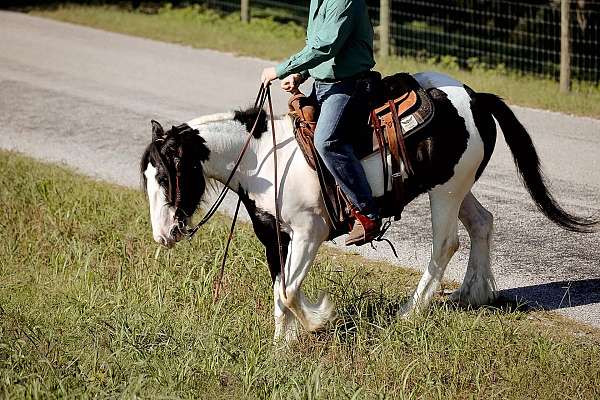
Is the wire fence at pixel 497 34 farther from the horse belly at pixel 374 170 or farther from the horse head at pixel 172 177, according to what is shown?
the horse head at pixel 172 177

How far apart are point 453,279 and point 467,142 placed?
1.55 meters

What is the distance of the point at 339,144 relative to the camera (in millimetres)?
7027

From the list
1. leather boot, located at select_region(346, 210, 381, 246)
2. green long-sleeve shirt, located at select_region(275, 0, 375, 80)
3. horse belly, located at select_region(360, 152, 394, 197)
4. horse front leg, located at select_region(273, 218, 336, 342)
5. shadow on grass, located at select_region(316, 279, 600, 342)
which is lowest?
shadow on grass, located at select_region(316, 279, 600, 342)

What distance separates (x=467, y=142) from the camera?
7441 millimetres

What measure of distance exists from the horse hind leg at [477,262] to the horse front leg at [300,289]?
120 centimetres

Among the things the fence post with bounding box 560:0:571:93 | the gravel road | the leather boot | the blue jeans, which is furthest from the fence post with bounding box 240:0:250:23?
the leather boot

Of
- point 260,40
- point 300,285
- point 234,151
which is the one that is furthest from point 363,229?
point 260,40

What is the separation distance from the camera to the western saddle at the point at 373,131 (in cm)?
720

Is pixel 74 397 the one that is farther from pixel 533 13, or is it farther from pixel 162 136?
pixel 533 13

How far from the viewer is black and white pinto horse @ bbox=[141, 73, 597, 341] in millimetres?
7059

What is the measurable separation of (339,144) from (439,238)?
43.1 inches

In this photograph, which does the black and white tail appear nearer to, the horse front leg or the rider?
the rider

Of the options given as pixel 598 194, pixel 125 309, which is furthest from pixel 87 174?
pixel 598 194

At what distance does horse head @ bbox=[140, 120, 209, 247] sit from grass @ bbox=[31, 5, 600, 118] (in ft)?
24.7
